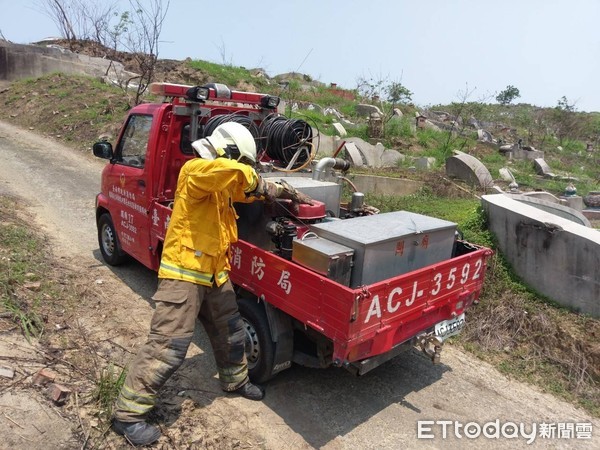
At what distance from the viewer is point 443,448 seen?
10.2 ft

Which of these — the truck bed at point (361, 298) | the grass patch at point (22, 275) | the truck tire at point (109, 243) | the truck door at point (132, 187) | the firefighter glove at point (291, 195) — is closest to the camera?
the truck bed at point (361, 298)

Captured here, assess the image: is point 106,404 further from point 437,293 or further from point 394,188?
point 394,188

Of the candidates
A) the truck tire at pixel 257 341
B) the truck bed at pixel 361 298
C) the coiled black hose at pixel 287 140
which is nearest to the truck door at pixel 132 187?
the coiled black hose at pixel 287 140

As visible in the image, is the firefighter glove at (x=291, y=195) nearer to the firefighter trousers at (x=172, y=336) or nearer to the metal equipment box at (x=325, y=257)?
the metal equipment box at (x=325, y=257)

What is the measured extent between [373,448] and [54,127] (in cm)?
1511

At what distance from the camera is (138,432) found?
277 cm

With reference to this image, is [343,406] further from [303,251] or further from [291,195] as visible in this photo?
[291,195]

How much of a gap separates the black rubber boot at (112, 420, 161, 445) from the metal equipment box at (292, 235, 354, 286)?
4.61 feet

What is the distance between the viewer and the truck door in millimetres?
4500

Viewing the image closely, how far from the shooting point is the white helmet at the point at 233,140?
3025mm

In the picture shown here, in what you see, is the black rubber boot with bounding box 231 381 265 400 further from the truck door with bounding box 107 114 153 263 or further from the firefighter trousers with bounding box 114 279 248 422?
the truck door with bounding box 107 114 153 263

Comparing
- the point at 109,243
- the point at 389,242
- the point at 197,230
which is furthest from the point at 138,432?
the point at 109,243

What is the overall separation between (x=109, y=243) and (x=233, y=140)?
318 centimetres

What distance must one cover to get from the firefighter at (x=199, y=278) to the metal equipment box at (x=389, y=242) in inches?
20.7
